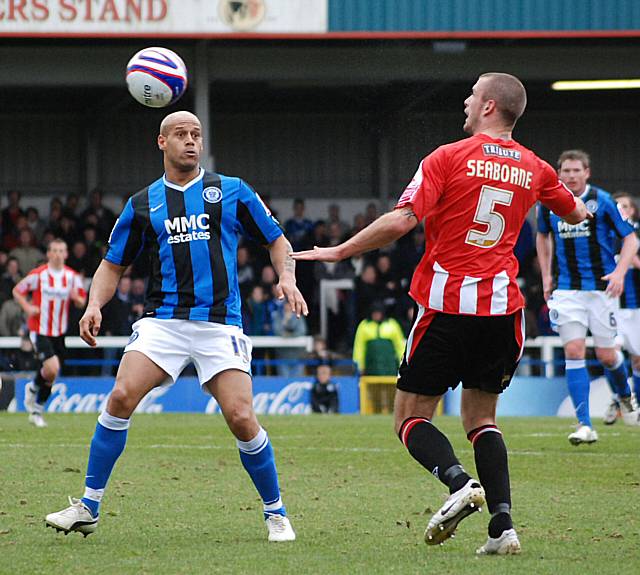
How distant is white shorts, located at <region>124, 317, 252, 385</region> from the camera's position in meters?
6.59

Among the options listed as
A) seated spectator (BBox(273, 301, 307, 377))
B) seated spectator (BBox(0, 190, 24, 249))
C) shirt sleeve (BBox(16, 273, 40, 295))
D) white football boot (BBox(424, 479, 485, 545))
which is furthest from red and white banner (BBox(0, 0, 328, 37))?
white football boot (BBox(424, 479, 485, 545))

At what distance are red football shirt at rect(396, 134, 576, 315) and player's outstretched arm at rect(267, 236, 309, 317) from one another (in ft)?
1.98

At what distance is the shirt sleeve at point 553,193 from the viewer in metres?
6.35

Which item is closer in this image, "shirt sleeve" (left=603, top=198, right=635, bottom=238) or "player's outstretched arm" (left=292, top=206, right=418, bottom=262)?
"player's outstretched arm" (left=292, top=206, right=418, bottom=262)

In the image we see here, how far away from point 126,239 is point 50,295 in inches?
355

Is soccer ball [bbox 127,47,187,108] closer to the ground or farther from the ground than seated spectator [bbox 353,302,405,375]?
farther from the ground

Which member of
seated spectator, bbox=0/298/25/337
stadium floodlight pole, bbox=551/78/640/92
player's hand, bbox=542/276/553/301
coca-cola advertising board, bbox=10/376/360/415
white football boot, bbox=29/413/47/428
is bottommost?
coca-cola advertising board, bbox=10/376/360/415

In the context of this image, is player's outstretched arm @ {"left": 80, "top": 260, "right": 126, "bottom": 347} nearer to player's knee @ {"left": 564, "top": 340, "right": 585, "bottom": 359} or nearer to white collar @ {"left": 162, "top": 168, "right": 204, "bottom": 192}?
white collar @ {"left": 162, "top": 168, "right": 204, "bottom": 192}

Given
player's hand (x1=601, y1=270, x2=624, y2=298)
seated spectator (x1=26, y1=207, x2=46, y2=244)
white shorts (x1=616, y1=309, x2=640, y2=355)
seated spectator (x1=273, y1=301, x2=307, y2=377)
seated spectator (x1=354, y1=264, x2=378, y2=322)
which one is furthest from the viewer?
seated spectator (x1=26, y1=207, x2=46, y2=244)

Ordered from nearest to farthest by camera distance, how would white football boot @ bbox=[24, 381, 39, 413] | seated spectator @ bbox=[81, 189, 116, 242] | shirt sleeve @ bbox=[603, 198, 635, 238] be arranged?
shirt sleeve @ bbox=[603, 198, 635, 238]
white football boot @ bbox=[24, 381, 39, 413]
seated spectator @ bbox=[81, 189, 116, 242]

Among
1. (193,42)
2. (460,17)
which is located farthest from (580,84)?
(193,42)

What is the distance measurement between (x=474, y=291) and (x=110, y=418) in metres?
1.93

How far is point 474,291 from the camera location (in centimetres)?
614

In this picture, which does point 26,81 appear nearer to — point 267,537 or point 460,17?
point 460,17
